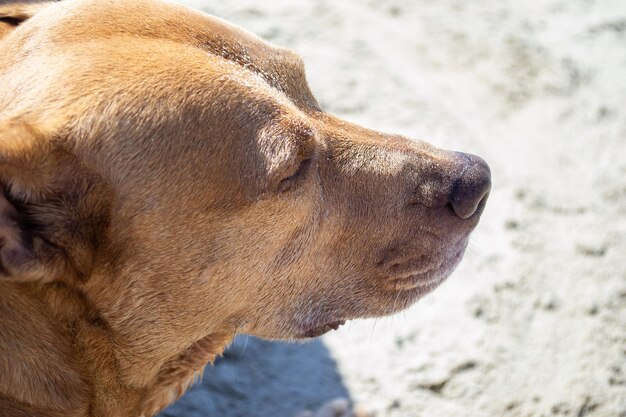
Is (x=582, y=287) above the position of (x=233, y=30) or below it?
below

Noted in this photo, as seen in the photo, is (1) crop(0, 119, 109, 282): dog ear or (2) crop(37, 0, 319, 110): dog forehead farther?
(2) crop(37, 0, 319, 110): dog forehead

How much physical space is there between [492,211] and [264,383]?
1839 mm

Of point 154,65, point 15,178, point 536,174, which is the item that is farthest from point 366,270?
point 536,174

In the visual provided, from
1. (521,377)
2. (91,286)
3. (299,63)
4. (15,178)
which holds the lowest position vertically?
(521,377)

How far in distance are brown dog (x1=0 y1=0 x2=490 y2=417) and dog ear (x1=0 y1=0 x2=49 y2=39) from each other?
22 millimetres

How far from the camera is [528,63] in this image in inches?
251

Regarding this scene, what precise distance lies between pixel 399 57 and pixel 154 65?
3.64 meters

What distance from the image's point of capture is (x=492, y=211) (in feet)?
17.3

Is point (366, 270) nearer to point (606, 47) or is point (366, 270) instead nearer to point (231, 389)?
point (231, 389)

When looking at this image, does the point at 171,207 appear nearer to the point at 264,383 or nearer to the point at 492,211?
the point at 264,383

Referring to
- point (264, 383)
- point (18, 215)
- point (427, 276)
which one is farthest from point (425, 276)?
point (18, 215)

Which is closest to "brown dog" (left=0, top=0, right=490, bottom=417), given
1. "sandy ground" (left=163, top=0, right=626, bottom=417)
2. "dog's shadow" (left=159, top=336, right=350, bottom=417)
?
"dog's shadow" (left=159, top=336, right=350, bottom=417)

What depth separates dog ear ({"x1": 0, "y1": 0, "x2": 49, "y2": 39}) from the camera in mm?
3533

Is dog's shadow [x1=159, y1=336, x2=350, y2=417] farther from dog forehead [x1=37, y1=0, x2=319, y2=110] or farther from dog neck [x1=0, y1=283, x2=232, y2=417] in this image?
dog forehead [x1=37, y1=0, x2=319, y2=110]
